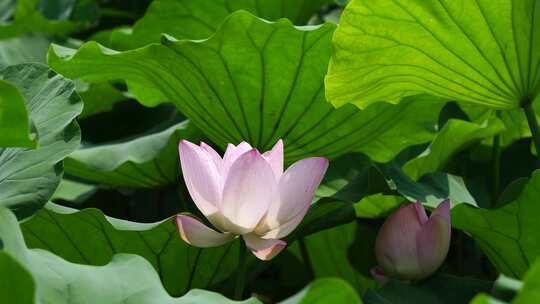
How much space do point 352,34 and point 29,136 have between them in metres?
0.44

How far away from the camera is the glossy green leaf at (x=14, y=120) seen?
1020 millimetres

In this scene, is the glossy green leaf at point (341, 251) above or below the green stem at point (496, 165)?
below

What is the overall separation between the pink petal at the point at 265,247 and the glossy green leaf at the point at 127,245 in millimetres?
148

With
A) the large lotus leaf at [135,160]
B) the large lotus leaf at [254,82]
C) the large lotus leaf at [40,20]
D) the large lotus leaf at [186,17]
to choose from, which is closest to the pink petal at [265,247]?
the large lotus leaf at [254,82]

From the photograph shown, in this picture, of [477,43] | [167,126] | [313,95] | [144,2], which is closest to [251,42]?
[313,95]

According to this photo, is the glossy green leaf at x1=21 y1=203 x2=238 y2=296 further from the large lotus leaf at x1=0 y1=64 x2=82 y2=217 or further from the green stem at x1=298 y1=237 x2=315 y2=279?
the green stem at x1=298 y1=237 x2=315 y2=279

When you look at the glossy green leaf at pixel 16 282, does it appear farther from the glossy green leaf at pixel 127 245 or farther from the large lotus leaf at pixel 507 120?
the large lotus leaf at pixel 507 120

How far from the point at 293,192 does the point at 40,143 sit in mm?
307

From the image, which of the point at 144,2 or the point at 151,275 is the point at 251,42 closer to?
the point at 151,275

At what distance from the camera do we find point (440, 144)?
154cm

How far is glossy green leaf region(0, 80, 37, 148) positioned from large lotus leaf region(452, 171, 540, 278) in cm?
52

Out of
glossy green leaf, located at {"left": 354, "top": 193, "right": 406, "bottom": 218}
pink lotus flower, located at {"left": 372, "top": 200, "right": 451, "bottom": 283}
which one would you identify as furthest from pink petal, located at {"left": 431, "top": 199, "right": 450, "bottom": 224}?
glossy green leaf, located at {"left": 354, "top": 193, "right": 406, "bottom": 218}

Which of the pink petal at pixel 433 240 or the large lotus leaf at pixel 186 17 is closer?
the pink petal at pixel 433 240

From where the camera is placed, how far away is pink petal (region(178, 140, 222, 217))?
1143 millimetres
